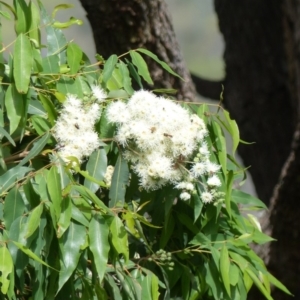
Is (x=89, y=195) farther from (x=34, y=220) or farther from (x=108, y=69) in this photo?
(x=108, y=69)

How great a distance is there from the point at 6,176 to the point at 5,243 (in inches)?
3.6

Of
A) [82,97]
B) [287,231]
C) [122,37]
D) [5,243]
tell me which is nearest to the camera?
[5,243]

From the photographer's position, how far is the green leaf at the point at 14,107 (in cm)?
87

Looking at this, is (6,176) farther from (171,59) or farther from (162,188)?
(171,59)

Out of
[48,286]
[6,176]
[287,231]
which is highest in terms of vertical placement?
[6,176]

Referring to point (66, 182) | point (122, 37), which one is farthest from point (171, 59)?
point (66, 182)

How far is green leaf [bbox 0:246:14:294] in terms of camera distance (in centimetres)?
78

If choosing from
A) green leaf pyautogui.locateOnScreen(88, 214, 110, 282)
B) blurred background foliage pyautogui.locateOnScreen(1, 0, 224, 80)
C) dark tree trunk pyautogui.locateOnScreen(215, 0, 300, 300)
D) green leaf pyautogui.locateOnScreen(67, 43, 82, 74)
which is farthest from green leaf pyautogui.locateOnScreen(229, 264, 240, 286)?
blurred background foliage pyautogui.locateOnScreen(1, 0, 224, 80)

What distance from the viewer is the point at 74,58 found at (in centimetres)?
98

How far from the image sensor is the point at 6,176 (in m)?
0.87

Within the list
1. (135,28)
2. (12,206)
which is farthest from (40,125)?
(135,28)

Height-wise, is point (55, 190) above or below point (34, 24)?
below

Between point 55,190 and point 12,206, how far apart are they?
2.6 inches

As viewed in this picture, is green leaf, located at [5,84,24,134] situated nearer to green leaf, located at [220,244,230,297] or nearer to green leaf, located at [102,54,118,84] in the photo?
green leaf, located at [102,54,118,84]
